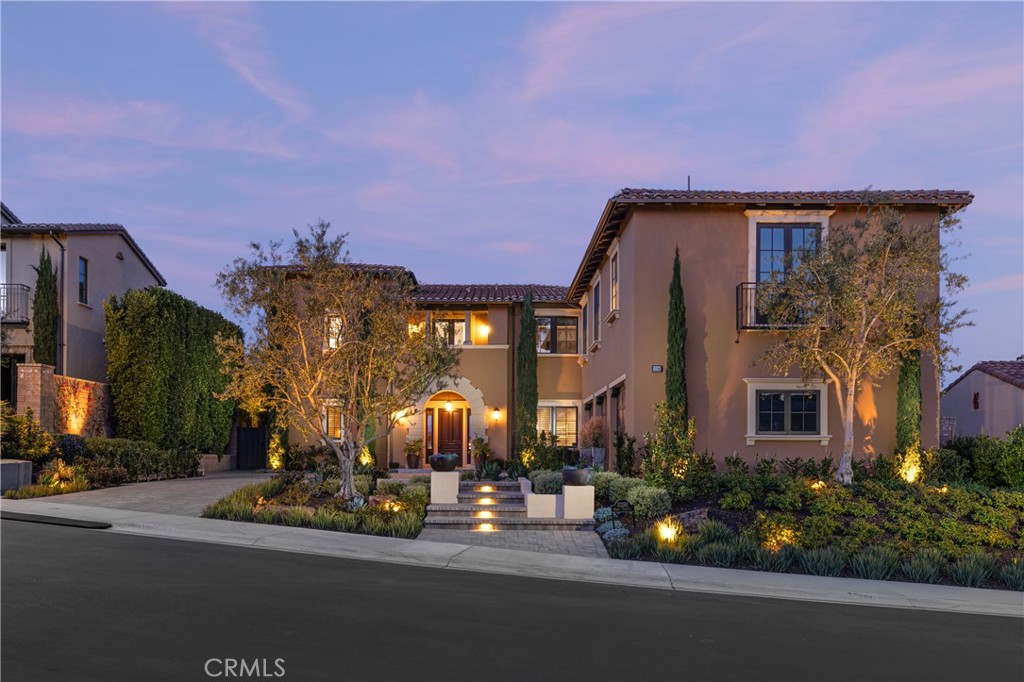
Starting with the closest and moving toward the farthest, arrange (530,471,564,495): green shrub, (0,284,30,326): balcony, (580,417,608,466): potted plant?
1. (530,471,564,495): green shrub
2. (580,417,608,466): potted plant
3. (0,284,30,326): balcony

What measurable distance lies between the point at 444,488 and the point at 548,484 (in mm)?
2138

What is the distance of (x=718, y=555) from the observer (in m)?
11.6

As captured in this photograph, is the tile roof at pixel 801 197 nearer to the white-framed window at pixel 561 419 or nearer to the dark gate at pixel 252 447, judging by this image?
the white-framed window at pixel 561 419

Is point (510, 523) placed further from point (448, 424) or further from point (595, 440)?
point (448, 424)

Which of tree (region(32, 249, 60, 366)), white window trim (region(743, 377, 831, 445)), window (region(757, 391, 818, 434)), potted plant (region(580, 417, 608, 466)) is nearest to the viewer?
white window trim (region(743, 377, 831, 445))

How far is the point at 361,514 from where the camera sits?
1449 centimetres

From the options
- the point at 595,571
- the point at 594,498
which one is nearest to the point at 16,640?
the point at 595,571

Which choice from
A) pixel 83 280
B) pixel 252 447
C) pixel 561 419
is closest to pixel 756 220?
pixel 561 419

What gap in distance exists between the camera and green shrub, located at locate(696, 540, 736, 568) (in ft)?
37.9

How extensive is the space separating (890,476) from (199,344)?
2015cm

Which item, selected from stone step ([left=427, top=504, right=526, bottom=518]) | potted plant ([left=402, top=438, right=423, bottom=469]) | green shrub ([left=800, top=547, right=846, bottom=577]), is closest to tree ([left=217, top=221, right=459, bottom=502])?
stone step ([left=427, top=504, right=526, bottom=518])

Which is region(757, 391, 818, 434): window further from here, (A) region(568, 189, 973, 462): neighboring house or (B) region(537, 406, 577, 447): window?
(B) region(537, 406, 577, 447): window

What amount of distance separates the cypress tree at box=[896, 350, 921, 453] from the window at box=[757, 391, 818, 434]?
165 centimetres

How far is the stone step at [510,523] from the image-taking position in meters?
14.9
